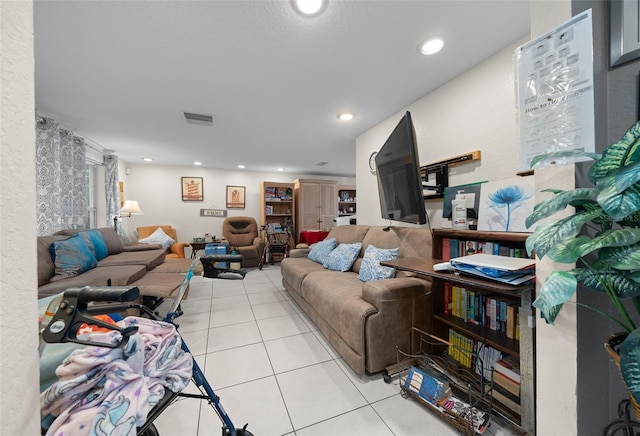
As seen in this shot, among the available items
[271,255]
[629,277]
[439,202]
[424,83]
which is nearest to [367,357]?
[629,277]

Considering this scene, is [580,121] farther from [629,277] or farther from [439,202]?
[439,202]

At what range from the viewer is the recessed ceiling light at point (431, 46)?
1.59 meters

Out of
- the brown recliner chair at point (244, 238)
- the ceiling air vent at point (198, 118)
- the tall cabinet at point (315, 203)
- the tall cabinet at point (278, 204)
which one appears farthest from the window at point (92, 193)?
the tall cabinet at point (315, 203)

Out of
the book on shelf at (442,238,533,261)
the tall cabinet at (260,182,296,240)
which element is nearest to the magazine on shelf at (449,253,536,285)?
the book on shelf at (442,238,533,261)

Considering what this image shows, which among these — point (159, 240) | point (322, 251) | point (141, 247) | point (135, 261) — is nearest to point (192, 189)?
point (159, 240)

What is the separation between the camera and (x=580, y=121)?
80 cm

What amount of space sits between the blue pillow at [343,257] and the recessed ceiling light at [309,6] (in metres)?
2.17

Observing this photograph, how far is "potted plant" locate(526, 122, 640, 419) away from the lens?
1.69ft

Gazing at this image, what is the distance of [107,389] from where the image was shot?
1.98 ft

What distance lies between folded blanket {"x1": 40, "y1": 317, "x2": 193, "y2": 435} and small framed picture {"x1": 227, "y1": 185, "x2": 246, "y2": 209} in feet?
17.9

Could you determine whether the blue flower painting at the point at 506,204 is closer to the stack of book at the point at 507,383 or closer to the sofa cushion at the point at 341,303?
the stack of book at the point at 507,383

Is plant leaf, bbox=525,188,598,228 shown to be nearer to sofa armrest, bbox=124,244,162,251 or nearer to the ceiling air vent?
the ceiling air vent

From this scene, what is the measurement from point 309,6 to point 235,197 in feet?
16.8

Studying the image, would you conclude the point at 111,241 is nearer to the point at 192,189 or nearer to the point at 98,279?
the point at 98,279
